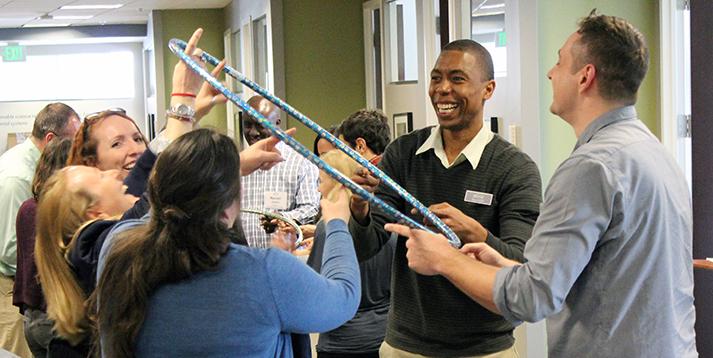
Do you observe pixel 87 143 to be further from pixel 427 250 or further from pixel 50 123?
pixel 50 123

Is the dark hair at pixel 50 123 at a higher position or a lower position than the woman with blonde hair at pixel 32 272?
higher

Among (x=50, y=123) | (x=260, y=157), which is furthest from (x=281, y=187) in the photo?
(x=260, y=157)

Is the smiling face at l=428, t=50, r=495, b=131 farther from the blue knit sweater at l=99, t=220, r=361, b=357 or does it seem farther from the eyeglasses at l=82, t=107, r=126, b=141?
the eyeglasses at l=82, t=107, r=126, b=141

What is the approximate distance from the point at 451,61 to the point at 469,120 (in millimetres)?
194

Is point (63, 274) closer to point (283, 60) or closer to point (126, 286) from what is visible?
point (126, 286)

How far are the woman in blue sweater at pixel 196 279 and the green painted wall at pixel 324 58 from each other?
7445mm

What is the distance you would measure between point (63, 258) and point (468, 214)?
112 centimetres

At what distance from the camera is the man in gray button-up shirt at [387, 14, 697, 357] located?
75.7 inches

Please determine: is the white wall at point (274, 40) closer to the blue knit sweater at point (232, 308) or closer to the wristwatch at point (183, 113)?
the wristwatch at point (183, 113)

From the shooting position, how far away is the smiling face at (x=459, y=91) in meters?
2.77

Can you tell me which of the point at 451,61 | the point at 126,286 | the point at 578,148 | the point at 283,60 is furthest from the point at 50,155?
the point at 283,60

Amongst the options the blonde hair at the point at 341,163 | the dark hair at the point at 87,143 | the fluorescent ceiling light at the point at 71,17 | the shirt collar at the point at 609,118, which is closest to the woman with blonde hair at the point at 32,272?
the dark hair at the point at 87,143

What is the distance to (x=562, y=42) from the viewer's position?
5000 mm

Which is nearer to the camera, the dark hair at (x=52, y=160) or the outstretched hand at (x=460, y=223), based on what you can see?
the outstretched hand at (x=460, y=223)
